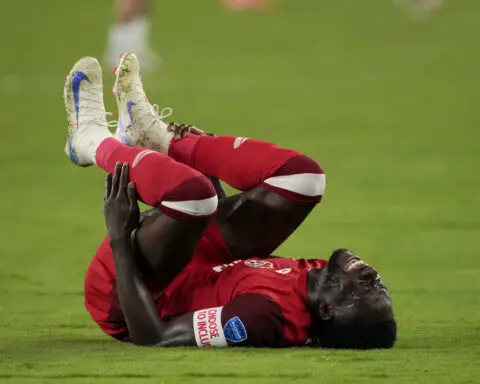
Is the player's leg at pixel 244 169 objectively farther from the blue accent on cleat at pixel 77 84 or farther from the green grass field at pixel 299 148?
the green grass field at pixel 299 148

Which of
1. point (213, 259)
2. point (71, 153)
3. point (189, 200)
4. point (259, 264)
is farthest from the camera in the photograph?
point (71, 153)

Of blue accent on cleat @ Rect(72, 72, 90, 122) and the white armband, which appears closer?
the white armband

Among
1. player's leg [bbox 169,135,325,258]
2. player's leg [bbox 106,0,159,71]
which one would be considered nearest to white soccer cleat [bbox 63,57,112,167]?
player's leg [bbox 169,135,325,258]

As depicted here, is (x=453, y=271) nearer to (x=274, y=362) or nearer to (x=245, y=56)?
(x=274, y=362)

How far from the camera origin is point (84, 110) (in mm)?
5312

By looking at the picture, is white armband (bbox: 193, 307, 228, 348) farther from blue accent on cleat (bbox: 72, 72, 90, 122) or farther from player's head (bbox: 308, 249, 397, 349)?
blue accent on cleat (bbox: 72, 72, 90, 122)

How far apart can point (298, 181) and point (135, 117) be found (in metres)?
0.72

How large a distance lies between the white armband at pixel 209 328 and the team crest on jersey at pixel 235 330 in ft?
0.06

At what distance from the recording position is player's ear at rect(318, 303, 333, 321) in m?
4.59

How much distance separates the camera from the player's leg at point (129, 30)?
1250 cm

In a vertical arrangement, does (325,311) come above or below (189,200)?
below

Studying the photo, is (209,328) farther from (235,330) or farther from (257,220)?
(257,220)

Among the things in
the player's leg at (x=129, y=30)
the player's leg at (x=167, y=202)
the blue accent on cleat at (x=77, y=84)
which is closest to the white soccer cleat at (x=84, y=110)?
the blue accent on cleat at (x=77, y=84)

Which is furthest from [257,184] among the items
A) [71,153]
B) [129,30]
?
[129,30]
